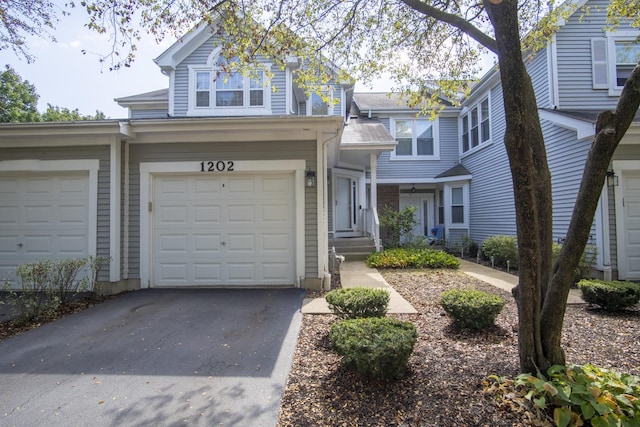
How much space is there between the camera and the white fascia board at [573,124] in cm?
710

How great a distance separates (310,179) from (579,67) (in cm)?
808

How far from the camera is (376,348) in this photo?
282 cm

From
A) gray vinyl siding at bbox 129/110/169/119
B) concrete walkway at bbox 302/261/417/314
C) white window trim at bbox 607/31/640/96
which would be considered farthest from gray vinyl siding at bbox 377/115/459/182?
gray vinyl siding at bbox 129/110/169/119

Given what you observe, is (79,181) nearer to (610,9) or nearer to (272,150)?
(272,150)

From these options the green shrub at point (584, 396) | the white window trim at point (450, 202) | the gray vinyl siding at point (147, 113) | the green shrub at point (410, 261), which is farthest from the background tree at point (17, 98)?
the green shrub at point (584, 396)

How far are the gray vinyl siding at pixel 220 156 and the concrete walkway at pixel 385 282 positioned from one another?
1.14 m

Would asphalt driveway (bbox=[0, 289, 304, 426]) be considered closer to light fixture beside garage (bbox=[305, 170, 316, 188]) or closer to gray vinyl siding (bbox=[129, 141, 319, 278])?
gray vinyl siding (bbox=[129, 141, 319, 278])

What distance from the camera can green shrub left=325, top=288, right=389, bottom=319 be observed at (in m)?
4.20

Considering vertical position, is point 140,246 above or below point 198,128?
below

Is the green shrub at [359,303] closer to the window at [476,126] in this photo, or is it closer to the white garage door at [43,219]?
the white garage door at [43,219]

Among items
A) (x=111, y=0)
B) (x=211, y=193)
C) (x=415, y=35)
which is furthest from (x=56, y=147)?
(x=415, y=35)

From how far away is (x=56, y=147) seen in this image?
22.0 feet

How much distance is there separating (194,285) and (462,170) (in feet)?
37.8

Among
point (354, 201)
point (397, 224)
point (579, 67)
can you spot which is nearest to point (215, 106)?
point (354, 201)
